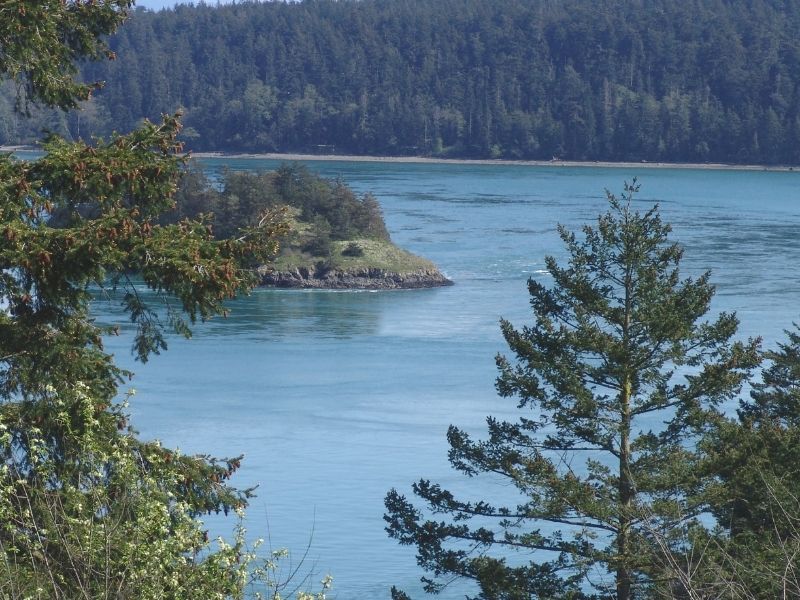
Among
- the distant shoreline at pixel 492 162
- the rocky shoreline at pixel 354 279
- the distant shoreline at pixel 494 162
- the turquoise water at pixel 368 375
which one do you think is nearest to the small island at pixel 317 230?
the rocky shoreline at pixel 354 279

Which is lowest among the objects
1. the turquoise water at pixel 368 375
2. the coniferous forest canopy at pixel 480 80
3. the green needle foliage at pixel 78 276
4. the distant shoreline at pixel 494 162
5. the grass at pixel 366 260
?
the turquoise water at pixel 368 375

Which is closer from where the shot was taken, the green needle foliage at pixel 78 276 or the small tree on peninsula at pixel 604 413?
the green needle foliage at pixel 78 276

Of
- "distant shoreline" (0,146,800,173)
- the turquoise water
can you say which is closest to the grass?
the turquoise water

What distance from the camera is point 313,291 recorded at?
48.5m

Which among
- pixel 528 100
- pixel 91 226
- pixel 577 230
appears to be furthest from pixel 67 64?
pixel 528 100

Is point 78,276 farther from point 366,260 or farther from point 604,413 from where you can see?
point 366,260

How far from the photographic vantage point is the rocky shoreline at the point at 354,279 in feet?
160

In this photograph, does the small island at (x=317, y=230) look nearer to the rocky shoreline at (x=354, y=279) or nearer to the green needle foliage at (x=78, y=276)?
the rocky shoreline at (x=354, y=279)

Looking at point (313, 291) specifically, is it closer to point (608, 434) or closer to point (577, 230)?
point (577, 230)

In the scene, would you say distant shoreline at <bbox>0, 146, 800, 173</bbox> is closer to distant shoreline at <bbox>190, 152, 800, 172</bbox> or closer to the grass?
distant shoreline at <bbox>190, 152, 800, 172</bbox>

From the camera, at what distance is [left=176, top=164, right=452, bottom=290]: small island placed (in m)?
49.5

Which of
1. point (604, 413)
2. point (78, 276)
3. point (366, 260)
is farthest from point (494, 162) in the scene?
point (78, 276)

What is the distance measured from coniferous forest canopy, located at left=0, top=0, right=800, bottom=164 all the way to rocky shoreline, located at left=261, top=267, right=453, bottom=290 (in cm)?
6842

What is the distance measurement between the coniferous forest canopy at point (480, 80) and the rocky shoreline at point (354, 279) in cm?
6842
